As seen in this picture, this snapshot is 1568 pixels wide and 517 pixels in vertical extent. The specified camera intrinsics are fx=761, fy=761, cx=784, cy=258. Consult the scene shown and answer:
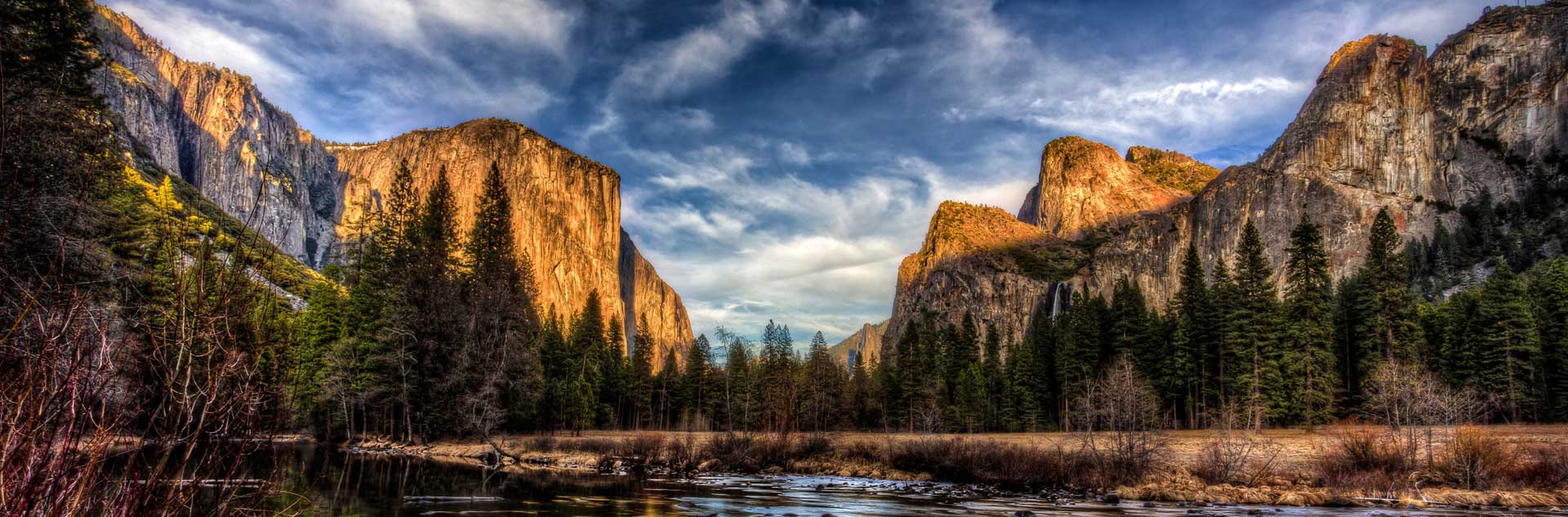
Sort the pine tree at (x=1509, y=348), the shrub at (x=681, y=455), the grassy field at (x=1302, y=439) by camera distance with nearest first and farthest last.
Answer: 1. the grassy field at (x=1302, y=439)
2. the shrub at (x=681, y=455)
3. the pine tree at (x=1509, y=348)

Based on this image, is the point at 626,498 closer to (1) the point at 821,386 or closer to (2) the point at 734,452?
(2) the point at 734,452

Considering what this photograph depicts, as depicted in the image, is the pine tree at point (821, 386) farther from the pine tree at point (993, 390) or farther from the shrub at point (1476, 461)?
the shrub at point (1476, 461)

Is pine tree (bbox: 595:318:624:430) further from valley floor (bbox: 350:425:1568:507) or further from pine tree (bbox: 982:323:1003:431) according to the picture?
pine tree (bbox: 982:323:1003:431)

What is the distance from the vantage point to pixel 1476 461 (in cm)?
2670

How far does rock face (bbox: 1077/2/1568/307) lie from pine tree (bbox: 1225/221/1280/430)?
4238 inches

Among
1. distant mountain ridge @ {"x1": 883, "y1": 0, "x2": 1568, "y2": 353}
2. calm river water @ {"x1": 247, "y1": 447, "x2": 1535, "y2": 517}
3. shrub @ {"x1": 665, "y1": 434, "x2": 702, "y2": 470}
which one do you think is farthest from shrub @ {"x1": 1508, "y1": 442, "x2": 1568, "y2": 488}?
distant mountain ridge @ {"x1": 883, "y1": 0, "x2": 1568, "y2": 353}

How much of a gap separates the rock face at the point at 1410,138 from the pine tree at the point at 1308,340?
10547cm

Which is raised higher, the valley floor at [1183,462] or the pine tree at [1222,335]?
the pine tree at [1222,335]

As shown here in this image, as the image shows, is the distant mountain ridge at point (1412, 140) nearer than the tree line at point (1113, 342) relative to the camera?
No

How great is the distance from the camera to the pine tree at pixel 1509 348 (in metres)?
49.4

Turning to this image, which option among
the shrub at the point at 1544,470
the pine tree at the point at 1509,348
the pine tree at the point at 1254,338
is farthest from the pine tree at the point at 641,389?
the pine tree at the point at 1509,348

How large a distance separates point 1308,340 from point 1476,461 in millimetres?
28117

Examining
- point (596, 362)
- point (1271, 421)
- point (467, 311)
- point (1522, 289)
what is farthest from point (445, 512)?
point (1522, 289)

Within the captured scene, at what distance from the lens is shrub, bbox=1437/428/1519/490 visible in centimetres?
2633
